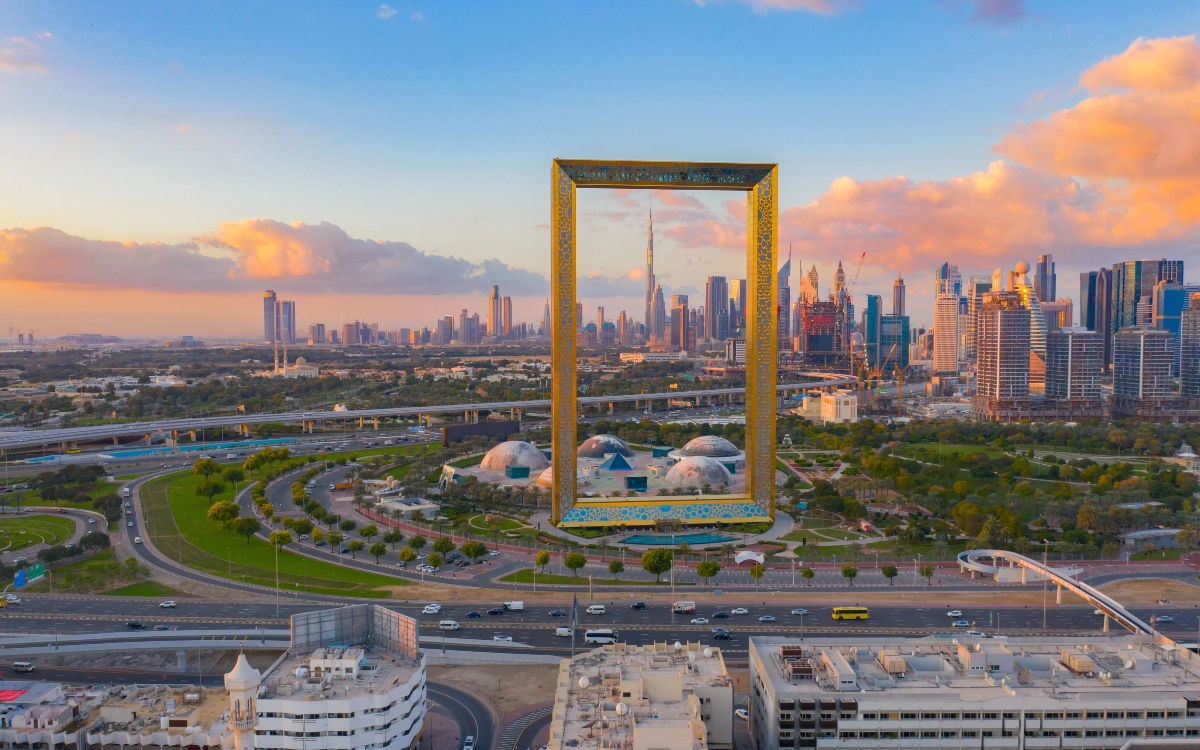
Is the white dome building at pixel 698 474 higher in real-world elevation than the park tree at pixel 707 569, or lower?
higher

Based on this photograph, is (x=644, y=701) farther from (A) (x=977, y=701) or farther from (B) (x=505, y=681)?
(B) (x=505, y=681)

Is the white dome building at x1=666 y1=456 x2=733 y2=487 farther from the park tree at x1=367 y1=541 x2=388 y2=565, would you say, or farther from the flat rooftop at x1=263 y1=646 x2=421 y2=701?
the flat rooftop at x1=263 y1=646 x2=421 y2=701

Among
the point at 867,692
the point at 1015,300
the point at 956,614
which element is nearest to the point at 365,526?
the point at 956,614

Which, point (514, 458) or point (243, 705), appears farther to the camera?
point (514, 458)

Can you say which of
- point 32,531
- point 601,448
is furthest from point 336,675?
point 601,448

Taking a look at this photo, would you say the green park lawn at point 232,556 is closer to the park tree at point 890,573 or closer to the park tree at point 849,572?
the park tree at point 849,572

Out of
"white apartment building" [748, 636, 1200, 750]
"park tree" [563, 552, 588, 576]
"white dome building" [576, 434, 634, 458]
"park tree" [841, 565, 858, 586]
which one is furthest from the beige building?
"white dome building" [576, 434, 634, 458]

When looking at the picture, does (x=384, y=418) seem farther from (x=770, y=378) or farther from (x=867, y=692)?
(x=867, y=692)

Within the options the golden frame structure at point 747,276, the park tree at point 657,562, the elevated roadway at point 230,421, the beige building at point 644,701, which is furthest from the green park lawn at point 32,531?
the beige building at point 644,701
